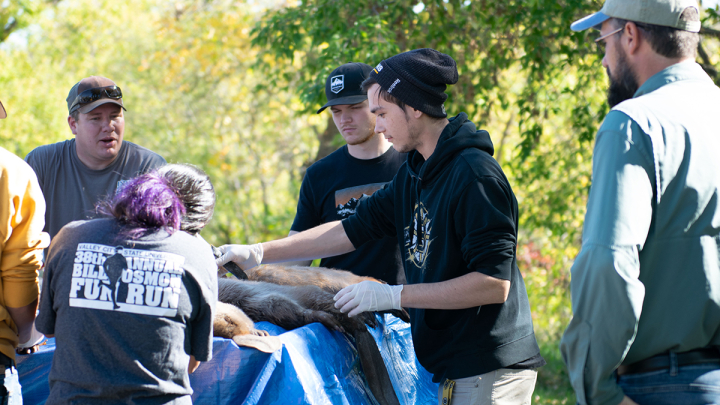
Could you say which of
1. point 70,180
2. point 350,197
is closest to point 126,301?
point 350,197

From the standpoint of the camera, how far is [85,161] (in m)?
4.02

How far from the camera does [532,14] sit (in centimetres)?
601

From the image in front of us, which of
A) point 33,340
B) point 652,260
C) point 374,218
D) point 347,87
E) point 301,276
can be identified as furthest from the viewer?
point 347,87

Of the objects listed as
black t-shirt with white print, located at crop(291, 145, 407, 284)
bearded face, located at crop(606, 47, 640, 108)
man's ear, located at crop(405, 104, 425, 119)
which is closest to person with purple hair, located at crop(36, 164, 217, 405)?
man's ear, located at crop(405, 104, 425, 119)

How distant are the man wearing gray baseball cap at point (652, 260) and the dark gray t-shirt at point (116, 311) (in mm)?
1228

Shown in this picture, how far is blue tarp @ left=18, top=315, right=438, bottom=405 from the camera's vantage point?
2.37 meters

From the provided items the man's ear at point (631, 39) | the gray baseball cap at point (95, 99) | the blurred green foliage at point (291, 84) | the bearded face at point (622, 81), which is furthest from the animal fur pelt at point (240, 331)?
the blurred green foliage at point (291, 84)

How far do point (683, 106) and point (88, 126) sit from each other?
3.50 m

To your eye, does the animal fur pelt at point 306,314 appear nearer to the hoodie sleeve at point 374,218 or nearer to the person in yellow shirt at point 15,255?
the hoodie sleeve at point 374,218

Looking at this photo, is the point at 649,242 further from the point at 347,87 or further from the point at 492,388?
the point at 347,87

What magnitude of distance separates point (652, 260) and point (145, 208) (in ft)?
5.10

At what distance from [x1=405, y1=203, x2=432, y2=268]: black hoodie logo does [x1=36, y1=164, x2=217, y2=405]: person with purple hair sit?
1024mm

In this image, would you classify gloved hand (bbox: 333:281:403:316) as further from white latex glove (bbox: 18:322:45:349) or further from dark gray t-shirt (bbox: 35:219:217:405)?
white latex glove (bbox: 18:322:45:349)

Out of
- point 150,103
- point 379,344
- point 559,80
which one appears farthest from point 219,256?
point 150,103
